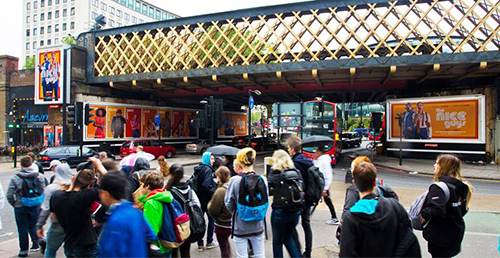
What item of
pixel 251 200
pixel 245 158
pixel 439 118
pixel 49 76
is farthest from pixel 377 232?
pixel 49 76

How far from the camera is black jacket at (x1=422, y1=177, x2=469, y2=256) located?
3534 millimetres

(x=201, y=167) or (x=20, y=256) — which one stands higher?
(x=201, y=167)

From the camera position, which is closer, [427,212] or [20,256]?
[427,212]

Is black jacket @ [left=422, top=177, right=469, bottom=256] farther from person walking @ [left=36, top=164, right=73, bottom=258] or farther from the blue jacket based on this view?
person walking @ [left=36, top=164, right=73, bottom=258]

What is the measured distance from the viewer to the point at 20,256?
18.1 feet

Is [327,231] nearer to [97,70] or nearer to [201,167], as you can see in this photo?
[201,167]

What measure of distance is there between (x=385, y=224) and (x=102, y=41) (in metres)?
26.6

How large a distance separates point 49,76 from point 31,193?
23448 millimetres

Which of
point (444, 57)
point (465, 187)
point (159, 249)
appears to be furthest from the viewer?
point (444, 57)

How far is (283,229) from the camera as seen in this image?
449 centimetres

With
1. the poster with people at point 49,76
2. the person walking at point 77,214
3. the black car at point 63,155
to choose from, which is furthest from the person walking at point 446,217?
the poster with people at point 49,76

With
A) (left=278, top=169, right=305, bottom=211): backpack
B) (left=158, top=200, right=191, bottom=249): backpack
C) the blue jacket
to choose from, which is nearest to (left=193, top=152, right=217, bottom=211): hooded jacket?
(left=278, top=169, right=305, bottom=211): backpack

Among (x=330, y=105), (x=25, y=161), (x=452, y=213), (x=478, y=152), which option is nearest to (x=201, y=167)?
(x=25, y=161)

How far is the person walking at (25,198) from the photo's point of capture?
5512 millimetres
